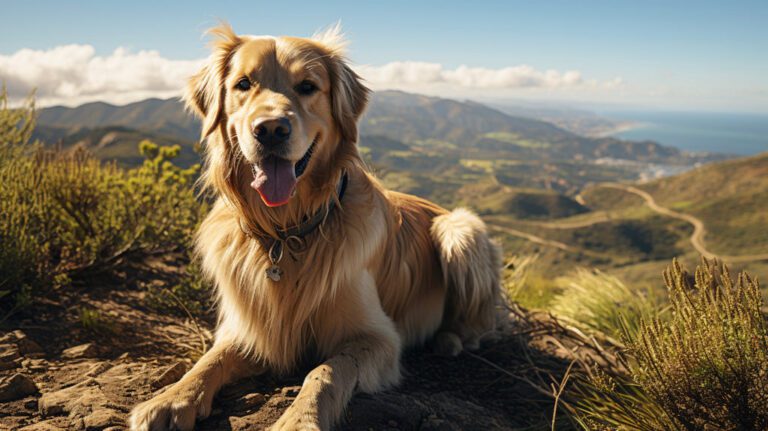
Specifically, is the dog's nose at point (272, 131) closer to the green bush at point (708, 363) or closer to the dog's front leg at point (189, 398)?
the dog's front leg at point (189, 398)

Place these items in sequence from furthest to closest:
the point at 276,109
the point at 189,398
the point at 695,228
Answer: the point at 695,228
the point at 276,109
the point at 189,398

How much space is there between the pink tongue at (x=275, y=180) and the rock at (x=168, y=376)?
1191 millimetres

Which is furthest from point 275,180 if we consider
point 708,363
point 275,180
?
point 708,363

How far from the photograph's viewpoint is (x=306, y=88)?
290 cm

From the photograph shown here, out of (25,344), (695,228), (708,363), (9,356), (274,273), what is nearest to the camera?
(708,363)

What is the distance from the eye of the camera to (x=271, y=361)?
3.02 meters

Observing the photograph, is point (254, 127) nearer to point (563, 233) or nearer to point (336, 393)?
point (336, 393)

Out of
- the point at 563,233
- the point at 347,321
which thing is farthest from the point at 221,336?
the point at 563,233

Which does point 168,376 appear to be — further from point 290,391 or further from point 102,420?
point 290,391

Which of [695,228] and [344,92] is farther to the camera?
[695,228]

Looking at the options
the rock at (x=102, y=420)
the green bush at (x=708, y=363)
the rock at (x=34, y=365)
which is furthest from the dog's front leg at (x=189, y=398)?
the green bush at (x=708, y=363)

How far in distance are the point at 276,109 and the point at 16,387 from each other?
1976 mm

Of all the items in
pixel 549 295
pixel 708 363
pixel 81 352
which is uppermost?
pixel 708 363

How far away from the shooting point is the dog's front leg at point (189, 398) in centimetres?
229
